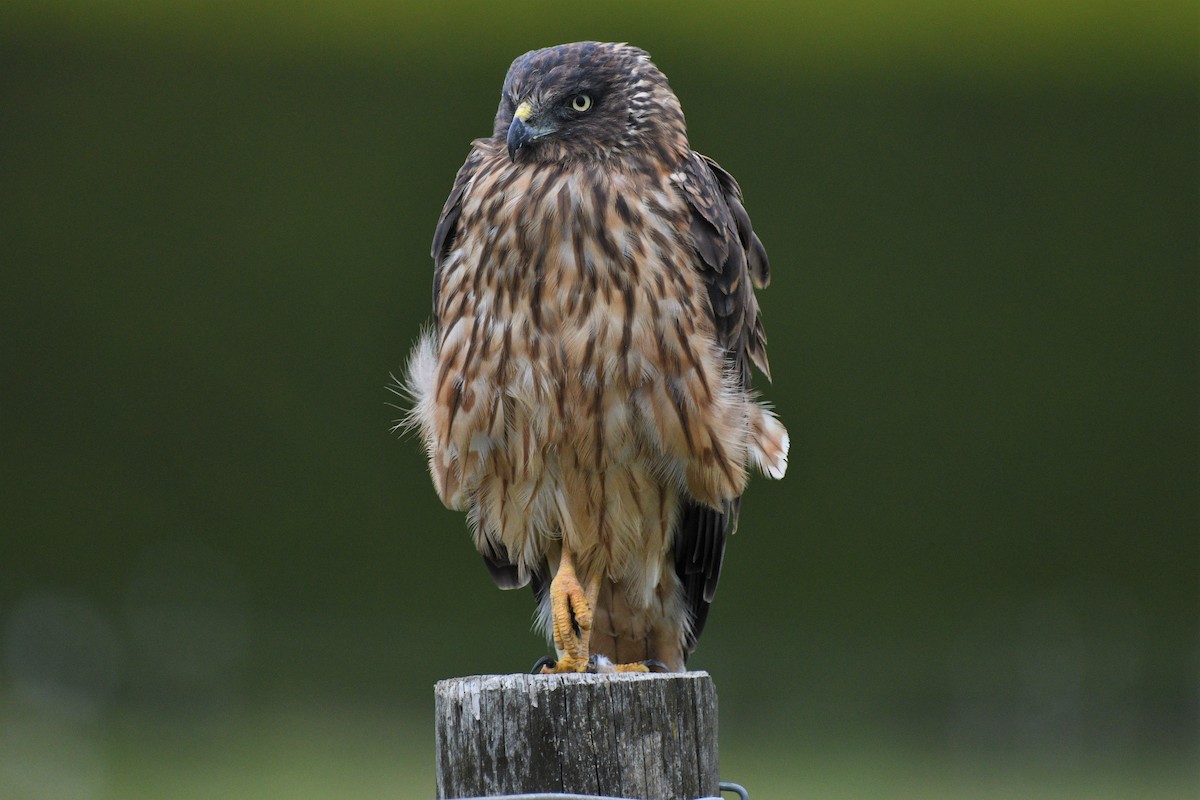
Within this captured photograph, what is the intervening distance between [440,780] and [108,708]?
11.2 ft

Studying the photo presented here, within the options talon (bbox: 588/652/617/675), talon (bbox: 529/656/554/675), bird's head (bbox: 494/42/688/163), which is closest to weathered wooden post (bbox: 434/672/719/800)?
talon (bbox: 529/656/554/675)

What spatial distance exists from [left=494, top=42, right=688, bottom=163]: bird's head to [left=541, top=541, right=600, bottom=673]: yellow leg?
86cm

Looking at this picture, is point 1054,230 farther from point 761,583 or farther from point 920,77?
Answer: point 761,583

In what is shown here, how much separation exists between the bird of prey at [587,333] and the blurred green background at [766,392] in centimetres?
213

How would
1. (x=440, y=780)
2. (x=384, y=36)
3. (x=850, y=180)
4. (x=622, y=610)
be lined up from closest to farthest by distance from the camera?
(x=440, y=780), (x=622, y=610), (x=384, y=36), (x=850, y=180)

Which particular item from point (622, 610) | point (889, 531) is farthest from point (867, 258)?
point (622, 610)

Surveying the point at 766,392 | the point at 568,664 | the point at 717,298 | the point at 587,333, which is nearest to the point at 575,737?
the point at 568,664

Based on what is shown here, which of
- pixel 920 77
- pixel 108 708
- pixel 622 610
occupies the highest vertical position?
pixel 920 77

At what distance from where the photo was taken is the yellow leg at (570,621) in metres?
2.87

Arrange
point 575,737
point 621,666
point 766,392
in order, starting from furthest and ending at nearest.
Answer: point 766,392
point 621,666
point 575,737

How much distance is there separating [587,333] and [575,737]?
3.09 ft

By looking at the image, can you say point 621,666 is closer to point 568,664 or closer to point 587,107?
point 568,664

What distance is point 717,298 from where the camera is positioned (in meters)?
2.90

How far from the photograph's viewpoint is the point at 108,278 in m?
5.05
